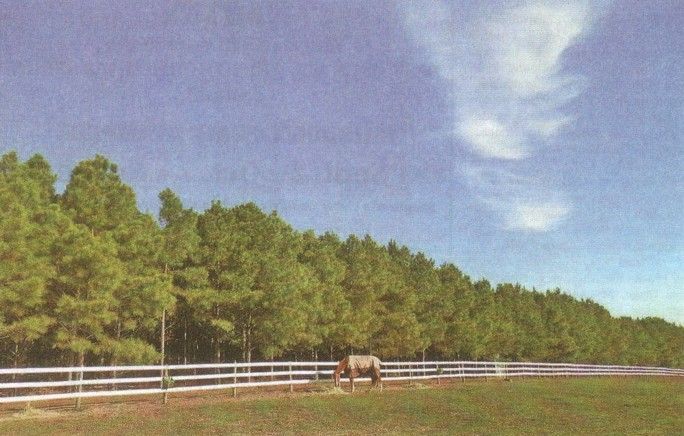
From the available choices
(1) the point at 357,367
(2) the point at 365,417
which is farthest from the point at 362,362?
(2) the point at 365,417

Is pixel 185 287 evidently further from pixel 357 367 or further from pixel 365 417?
pixel 365 417

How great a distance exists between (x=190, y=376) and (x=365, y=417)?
889 cm

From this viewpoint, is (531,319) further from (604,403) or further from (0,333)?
(0,333)

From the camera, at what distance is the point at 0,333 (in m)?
26.8

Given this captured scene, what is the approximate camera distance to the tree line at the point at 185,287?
26828 mm

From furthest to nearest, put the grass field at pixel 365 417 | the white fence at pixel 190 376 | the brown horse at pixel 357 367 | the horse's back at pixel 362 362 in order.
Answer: the horse's back at pixel 362 362, the brown horse at pixel 357 367, the white fence at pixel 190 376, the grass field at pixel 365 417

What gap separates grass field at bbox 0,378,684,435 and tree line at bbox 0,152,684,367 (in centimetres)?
622

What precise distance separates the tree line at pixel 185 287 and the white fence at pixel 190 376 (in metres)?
1.50

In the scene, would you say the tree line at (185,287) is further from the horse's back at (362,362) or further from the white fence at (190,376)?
the horse's back at (362,362)

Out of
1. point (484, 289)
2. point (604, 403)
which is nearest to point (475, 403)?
point (604, 403)

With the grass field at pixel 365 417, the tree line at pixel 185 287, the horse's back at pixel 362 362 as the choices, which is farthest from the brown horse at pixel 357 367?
the grass field at pixel 365 417

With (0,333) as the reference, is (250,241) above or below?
above

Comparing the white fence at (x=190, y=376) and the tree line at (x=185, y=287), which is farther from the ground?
the tree line at (x=185, y=287)

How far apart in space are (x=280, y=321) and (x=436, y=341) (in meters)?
25.6
